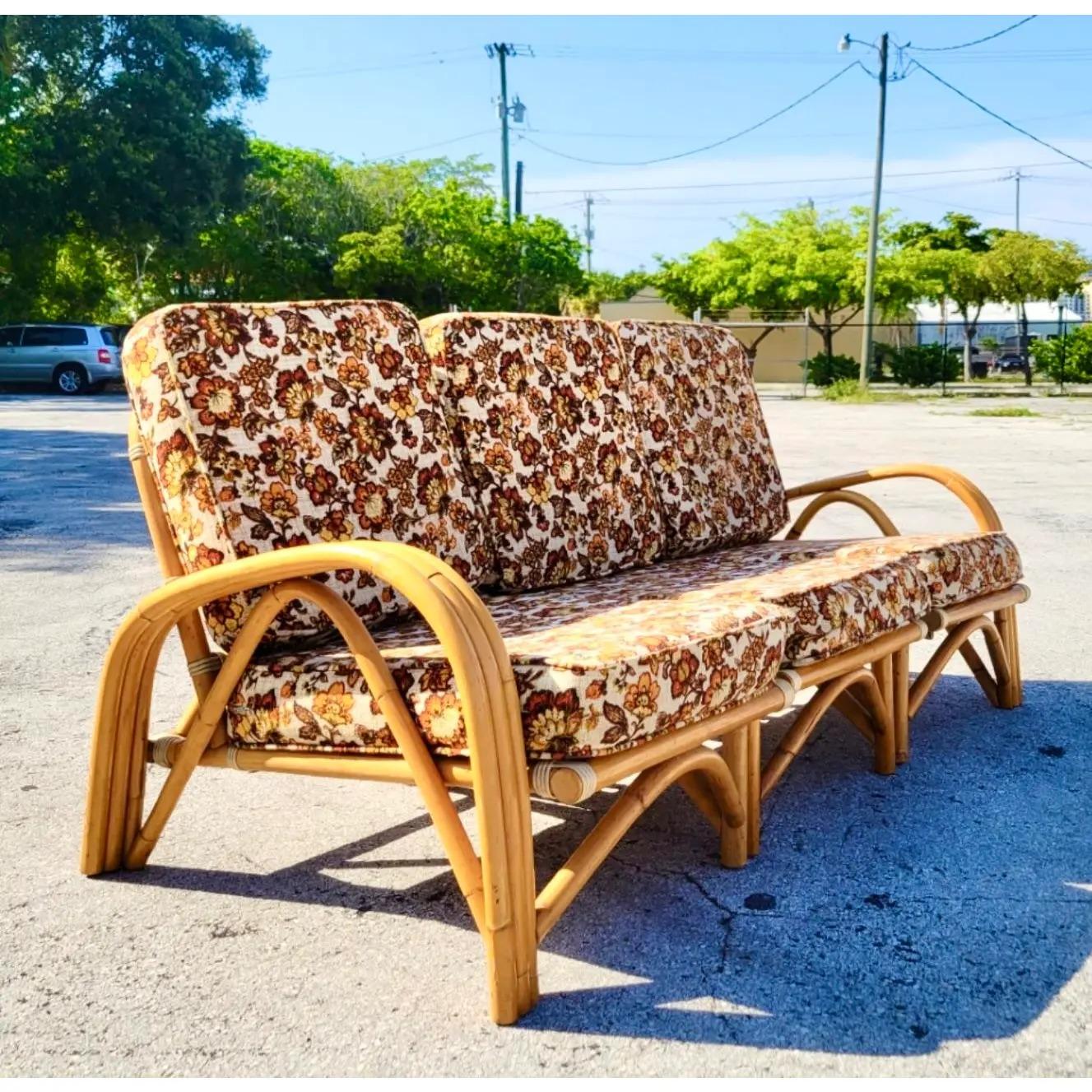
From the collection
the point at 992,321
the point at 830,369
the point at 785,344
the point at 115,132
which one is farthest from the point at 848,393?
the point at 992,321

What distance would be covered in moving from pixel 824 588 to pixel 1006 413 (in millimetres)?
15569

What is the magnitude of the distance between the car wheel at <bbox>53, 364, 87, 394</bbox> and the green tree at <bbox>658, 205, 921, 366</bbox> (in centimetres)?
1805

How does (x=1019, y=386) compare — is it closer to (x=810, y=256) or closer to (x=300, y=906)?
(x=810, y=256)

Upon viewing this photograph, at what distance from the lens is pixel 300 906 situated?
100 inches

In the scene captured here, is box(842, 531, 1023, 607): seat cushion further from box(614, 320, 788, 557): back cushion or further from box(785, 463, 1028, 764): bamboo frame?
box(614, 320, 788, 557): back cushion

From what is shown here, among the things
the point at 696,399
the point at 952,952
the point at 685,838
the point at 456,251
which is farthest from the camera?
the point at 456,251

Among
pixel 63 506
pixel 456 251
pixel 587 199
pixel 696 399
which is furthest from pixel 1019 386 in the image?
pixel 587 199

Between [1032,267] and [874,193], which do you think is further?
[1032,267]

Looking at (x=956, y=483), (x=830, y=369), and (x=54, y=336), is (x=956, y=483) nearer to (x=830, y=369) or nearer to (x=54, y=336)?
(x=54, y=336)

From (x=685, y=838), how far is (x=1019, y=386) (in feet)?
83.7

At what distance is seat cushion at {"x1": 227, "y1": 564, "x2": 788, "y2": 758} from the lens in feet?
7.15

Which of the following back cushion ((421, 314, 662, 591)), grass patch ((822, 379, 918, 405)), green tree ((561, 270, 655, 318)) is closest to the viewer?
back cushion ((421, 314, 662, 591))

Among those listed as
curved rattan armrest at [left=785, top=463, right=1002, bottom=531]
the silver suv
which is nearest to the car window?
the silver suv

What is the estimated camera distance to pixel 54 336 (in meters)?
23.1
